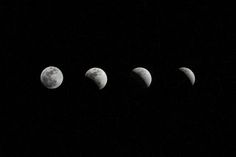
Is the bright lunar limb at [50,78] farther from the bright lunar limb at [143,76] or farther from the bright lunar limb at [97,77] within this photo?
the bright lunar limb at [143,76]

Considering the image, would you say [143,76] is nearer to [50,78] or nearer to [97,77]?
[97,77]

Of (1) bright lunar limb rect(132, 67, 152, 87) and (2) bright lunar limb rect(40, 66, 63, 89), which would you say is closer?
(2) bright lunar limb rect(40, 66, 63, 89)

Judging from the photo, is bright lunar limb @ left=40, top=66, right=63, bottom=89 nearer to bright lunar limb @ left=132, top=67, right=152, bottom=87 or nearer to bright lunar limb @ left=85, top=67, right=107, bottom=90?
bright lunar limb @ left=85, top=67, right=107, bottom=90

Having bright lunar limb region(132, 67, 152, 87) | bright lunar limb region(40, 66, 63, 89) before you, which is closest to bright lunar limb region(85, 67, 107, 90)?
bright lunar limb region(40, 66, 63, 89)

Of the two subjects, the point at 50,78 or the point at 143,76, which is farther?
the point at 143,76

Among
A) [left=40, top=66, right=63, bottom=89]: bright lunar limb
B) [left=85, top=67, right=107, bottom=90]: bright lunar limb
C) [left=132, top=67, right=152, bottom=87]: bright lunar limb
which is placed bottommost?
[left=40, top=66, right=63, bottom=89]: bright lunar limb

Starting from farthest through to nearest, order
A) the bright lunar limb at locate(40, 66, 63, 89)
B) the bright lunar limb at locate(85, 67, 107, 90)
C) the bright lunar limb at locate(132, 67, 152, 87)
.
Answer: the bright lunar limb at locate(132, 67, 152, 87) < the bright lunar limb at locate(85, 67, 107, 90) < the bright lunar limb at locate(40, 66, 63, 89)

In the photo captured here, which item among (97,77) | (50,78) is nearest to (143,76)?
(97,77)

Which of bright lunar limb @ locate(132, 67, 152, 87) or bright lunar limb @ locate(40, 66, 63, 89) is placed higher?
bright lunar limb @ locate(132, 67, 152, 87)

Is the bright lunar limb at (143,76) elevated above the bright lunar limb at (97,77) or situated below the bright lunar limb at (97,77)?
above

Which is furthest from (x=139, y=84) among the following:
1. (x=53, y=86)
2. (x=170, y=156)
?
(x=170, y=156)

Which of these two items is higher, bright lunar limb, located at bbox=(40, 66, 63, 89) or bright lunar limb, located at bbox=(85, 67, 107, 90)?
bright lunar limb, located at bbox=(85, 67, 107, 90)

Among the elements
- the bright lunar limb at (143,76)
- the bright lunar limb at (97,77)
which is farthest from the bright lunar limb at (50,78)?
the bright lunar limb at (143,76)

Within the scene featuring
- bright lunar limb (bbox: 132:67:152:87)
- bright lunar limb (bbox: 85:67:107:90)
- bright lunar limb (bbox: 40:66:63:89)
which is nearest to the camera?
bright lunar limb (bbox: 40:66:63:89)
